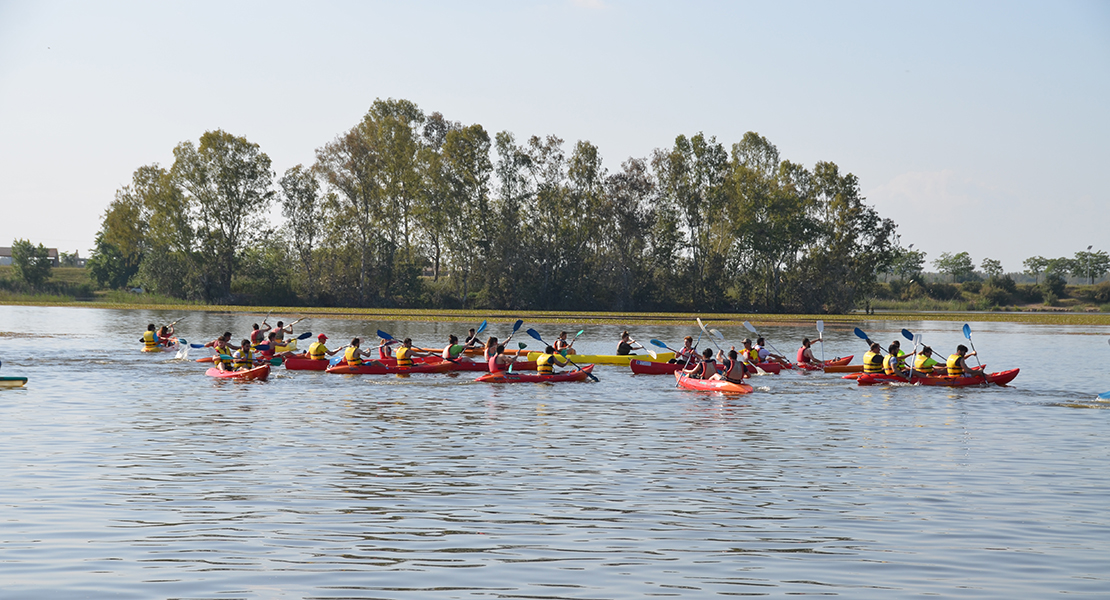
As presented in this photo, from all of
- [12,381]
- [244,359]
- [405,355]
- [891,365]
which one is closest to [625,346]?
[405,355]

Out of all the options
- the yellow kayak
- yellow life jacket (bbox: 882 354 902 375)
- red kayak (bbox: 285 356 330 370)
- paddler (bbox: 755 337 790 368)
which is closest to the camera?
yellow life jacket (bbox: 882 354 902 375)

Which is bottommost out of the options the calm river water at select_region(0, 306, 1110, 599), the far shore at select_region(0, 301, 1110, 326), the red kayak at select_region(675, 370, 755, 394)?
the calm river water at select_region(0, 306, 1110, 599)

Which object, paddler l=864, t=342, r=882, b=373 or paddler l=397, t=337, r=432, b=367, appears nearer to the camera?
paddler l=864, t=342, r=882, b=373

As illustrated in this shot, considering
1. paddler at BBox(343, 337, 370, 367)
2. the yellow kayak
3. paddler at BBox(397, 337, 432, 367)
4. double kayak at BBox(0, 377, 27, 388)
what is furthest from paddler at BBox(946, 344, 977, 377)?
double kayak at BBox(0, 377, 27, 388)

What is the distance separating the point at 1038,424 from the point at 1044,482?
6.95 meters

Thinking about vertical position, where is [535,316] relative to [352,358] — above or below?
above

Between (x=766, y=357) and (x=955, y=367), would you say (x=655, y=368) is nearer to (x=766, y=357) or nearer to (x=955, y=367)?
(x=766, y=357)

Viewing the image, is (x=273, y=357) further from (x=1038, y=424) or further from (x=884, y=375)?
(x=1038, y=424)

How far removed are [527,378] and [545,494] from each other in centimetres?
1523

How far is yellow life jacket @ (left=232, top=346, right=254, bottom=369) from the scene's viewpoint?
27.4 metres

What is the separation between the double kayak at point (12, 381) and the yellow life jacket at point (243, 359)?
565cm

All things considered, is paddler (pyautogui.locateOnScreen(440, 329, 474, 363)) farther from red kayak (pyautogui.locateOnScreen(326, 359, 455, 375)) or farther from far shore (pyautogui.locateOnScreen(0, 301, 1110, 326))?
far shore (pyautogui.locateOnScreen(0, 301, 1110, 326))

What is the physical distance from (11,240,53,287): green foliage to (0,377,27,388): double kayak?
7986cm

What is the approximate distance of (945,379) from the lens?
86.7 ft
